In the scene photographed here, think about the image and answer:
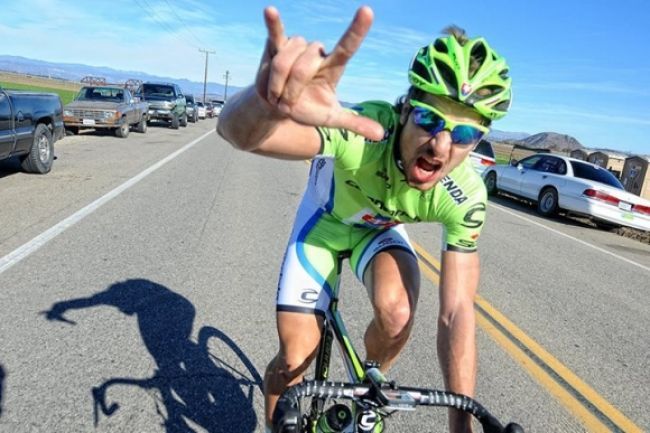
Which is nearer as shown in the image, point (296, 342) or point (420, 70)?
point (420, 70)

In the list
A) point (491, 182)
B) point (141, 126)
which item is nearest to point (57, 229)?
point (491, 182)

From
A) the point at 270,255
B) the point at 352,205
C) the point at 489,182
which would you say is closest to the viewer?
the point at 352,205

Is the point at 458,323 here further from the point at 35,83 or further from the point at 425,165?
the point at 35,83

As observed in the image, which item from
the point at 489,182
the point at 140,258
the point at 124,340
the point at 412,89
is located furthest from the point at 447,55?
the point at 489,182

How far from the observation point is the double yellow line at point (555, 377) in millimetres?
3582

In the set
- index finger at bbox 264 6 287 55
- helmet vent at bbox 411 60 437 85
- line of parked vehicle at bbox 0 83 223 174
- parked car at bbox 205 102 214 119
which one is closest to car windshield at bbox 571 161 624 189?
line of parked vehicle at bbox 0 83 223 174

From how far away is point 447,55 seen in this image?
2029mm

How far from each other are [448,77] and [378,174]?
1.72 feet

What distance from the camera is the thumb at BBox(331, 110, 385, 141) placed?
1514 millimetres

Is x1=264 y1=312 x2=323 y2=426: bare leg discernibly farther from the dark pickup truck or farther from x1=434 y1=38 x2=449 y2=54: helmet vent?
the dark pickup truck

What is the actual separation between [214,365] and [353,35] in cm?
297

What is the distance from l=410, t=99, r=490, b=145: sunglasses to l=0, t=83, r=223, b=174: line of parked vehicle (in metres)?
0.74

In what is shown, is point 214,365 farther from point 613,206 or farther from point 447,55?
point 613,206

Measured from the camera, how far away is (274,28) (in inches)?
51.1
